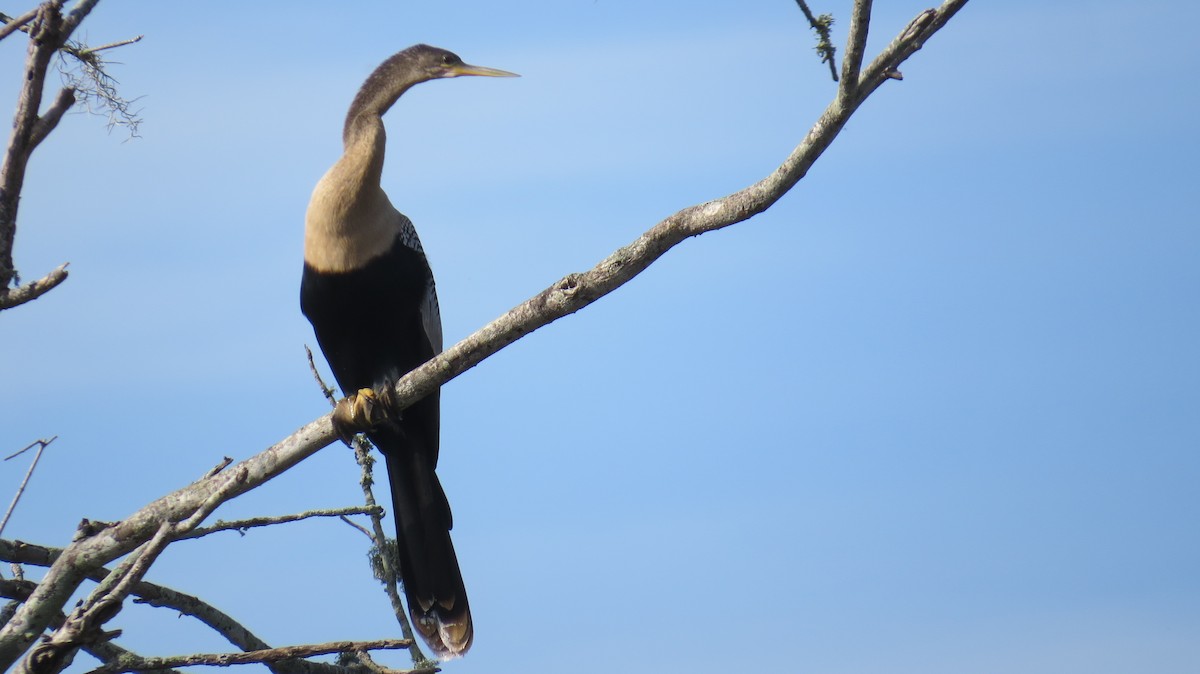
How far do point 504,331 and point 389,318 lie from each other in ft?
4.62

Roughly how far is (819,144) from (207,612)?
2408 mm

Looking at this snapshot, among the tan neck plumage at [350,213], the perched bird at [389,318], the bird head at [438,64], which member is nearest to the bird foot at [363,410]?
the perched bird at [389,318]

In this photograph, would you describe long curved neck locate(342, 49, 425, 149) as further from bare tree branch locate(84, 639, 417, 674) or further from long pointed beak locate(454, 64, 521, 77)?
bare tree branch locate(84, 639, 417, 674)

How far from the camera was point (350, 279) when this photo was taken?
4316 mm

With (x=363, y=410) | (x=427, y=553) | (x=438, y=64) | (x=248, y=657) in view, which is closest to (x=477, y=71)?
(x=438, y=64)

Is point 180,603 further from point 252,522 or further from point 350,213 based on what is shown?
point 350,213

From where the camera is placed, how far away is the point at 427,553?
4.76 meters

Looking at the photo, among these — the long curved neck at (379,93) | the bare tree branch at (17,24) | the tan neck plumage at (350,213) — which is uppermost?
the long curved neck at (379,93)

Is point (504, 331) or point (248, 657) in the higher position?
point (504, 331)

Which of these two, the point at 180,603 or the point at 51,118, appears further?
the point at 180,603

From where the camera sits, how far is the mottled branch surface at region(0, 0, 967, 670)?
2.71 meters

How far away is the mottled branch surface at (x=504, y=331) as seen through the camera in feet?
8.87

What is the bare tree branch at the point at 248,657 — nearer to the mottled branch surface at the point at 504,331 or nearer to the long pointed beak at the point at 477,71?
the mottled branch surface at the point at 504,331

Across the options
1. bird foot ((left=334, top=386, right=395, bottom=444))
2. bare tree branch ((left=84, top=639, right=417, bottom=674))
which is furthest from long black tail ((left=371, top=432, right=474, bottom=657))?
bare tree branch ((left=84, top=639, right=417, bottom=674))
